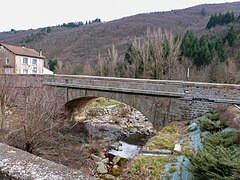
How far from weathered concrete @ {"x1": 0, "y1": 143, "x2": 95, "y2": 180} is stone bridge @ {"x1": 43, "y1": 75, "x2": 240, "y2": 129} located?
35.4ft

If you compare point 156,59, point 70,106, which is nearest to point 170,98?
point 70,106

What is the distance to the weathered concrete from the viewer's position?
1.41 metres

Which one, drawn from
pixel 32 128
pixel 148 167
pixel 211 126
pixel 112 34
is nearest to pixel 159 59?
pixel 211 126

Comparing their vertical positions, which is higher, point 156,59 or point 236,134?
point 156,59

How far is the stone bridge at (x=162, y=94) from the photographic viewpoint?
434 inches

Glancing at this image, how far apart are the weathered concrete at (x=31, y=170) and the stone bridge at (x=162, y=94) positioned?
35.4 feet

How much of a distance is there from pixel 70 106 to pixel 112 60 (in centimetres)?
1818

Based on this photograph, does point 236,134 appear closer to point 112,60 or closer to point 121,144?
point 121,144

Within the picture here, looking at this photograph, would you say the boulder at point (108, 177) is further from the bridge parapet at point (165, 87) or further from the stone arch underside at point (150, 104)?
the bridge parapet at point (165, 87)

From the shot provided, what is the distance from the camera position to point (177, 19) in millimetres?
70062

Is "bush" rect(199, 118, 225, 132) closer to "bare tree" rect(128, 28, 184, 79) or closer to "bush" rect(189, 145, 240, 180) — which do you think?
"bush" rect(189, 145, 240, 180)

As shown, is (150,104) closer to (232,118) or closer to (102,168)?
(102,168)

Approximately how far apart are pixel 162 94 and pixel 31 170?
1138 centimetres

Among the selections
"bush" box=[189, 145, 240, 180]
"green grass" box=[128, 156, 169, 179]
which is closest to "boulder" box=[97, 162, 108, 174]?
"green grass" box=[128, 156, 169, 179]
